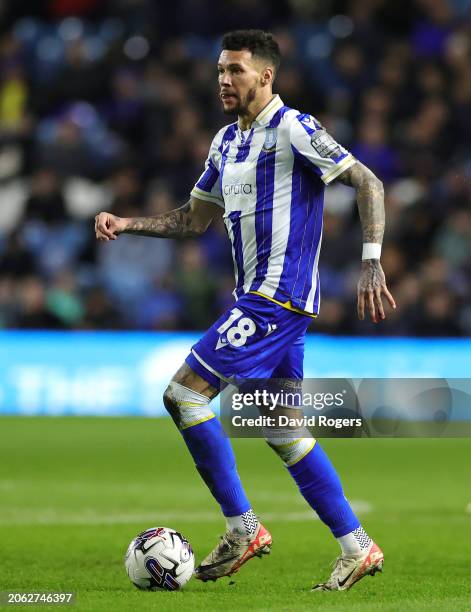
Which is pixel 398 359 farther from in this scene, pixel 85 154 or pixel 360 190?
pixel 360 190

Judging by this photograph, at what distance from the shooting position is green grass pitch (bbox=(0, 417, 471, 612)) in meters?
5.75

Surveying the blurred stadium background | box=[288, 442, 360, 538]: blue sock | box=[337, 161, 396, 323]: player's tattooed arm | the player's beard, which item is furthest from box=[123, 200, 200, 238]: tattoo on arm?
the blurred stadium background

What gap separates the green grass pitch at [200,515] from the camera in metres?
5.75

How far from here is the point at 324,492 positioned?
19.2 feet

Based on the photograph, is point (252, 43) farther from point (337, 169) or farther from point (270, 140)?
point (337, 169)

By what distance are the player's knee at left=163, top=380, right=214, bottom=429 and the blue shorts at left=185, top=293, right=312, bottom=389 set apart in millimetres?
94

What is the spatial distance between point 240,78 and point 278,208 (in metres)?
0.61

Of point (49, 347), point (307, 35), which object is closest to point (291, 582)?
point (49, 347)

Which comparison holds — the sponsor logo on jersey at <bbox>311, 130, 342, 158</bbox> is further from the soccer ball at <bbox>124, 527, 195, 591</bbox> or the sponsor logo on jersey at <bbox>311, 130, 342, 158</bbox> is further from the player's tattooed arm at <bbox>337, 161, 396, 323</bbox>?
the soccer ball at <bbox>124, 527, 195, 591</bbox>

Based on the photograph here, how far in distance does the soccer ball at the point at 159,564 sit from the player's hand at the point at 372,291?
4.36 feet

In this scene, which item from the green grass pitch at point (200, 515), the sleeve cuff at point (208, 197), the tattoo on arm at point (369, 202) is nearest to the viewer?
the tattoo on arm at point (369, 202)

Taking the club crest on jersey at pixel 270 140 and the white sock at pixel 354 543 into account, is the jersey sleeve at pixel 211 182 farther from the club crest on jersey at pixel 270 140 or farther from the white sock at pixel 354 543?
the white sock at pixel 354 543

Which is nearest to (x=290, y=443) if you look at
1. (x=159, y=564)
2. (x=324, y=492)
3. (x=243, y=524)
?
(x=324, y=492)

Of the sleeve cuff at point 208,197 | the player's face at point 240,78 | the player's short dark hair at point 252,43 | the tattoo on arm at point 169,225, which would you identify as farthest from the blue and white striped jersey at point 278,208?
the tattoo on arm at point 169,225
